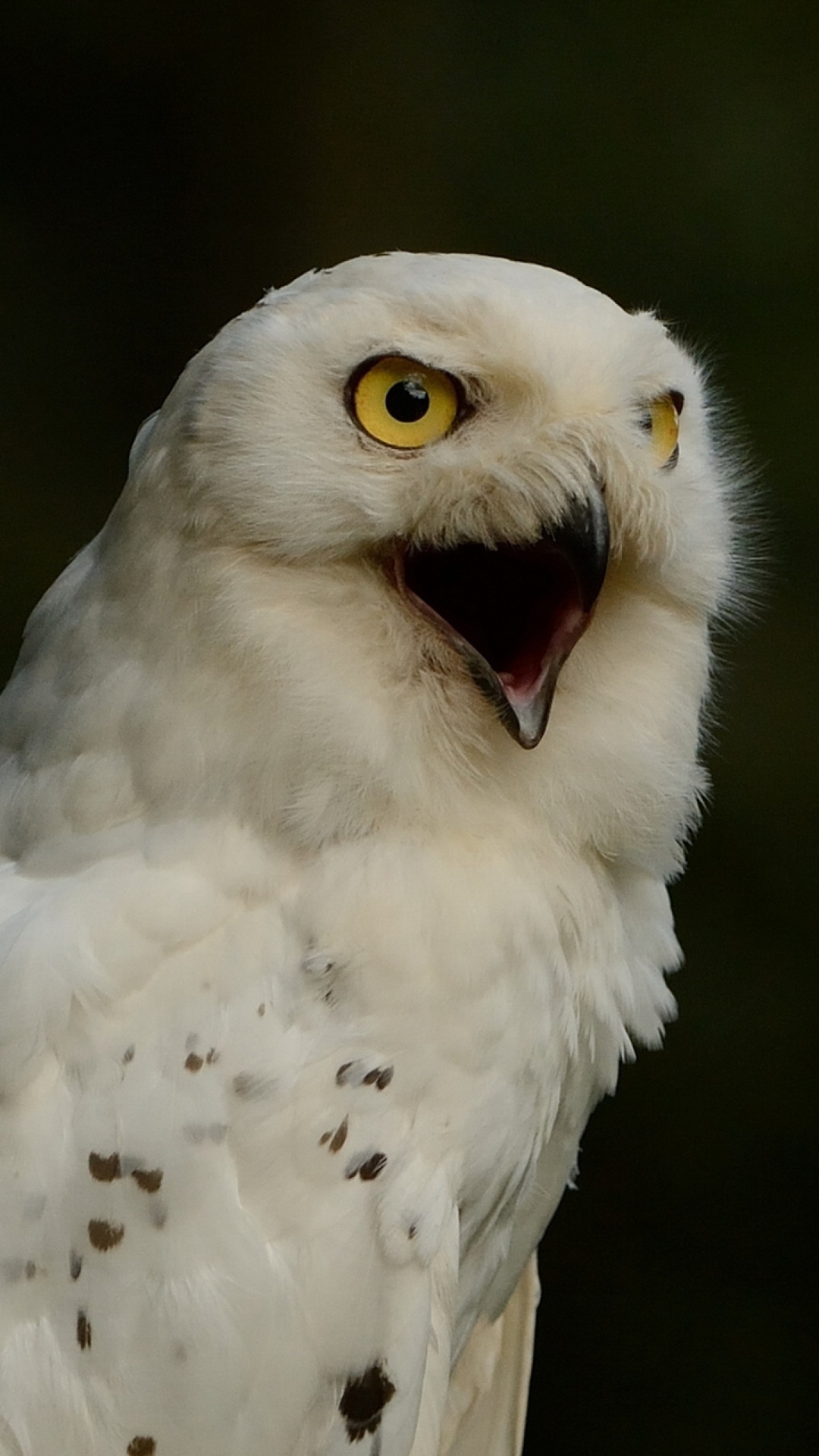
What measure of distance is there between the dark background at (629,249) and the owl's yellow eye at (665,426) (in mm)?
1794

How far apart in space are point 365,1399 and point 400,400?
75 centimetres

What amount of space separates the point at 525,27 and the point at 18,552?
1453mm

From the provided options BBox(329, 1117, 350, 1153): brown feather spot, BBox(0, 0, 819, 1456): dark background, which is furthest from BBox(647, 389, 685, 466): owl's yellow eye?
BBox(0, 0, 819, 1456): dark background

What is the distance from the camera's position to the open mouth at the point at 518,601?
122 centimetres

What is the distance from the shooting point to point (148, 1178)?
1.14 meters

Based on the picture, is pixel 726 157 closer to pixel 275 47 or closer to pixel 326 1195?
pixel 275 47

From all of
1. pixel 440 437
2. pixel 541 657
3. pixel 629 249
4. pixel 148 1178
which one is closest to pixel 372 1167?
pixel 148 1178

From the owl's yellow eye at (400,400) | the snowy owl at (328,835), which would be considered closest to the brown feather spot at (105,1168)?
the snowy owl at (328,835)

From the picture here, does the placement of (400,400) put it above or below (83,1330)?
above

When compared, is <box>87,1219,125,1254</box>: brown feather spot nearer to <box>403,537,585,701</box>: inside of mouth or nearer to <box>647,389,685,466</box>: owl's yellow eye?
<box>403,537,585,701</box>: inside of mouth

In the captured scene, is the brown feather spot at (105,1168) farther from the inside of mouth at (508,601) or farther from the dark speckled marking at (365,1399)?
the inside of mouth at (508,601)

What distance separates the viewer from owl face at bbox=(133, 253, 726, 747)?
1.21 m

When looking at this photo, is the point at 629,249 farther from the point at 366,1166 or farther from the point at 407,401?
the point at 366,1166

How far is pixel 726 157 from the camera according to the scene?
311 cm
